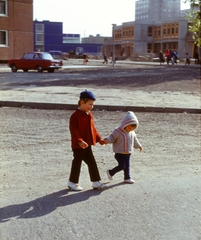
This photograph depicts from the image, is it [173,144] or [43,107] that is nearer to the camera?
[173,144]

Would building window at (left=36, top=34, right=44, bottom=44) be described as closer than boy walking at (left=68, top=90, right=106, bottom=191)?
No

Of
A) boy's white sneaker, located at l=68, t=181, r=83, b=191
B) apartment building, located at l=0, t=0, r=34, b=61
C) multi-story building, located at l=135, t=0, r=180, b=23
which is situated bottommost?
boy's white sneaker, located at l=68, t=181, r=83, b=191

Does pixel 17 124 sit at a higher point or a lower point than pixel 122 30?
lower

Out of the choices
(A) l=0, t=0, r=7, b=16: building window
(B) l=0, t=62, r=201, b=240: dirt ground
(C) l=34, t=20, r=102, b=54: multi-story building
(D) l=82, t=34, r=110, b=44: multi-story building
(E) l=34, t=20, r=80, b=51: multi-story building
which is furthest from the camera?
(D) l=82, t=34, r=110, b=44: multi-story building

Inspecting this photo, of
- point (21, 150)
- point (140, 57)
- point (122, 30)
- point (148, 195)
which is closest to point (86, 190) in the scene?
point (148, 195)

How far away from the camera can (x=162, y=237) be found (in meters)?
3.84

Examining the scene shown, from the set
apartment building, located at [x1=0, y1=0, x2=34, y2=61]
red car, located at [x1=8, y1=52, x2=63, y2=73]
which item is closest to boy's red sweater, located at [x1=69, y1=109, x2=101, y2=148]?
red car, located at [x1=8, y1=52, x2=63, y2=73]

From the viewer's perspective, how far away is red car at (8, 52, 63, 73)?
32.7 metres

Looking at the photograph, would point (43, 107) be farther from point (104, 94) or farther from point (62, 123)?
point (104, 94)

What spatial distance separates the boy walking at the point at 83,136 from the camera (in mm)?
5020

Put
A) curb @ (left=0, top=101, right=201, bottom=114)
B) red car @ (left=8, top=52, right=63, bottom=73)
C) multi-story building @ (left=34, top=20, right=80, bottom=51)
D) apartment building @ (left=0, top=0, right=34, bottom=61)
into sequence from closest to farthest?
curb @ (left=0, top=101, right=201, bottom=114), red car @ (left=8, top=52, right=63, bottom=73), apartment building @ (left=0, top=0, right=34, bottom=61), multi-story building @ (left=34, top=20, right=80, bottom=51)

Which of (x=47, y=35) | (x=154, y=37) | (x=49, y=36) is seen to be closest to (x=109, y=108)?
(x=154, y=37)

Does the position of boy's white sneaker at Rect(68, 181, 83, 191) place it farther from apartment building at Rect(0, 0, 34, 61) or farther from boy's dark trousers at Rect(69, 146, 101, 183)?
apartment building at Rect(0, 0, 34, 61)

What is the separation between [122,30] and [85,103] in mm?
109096
